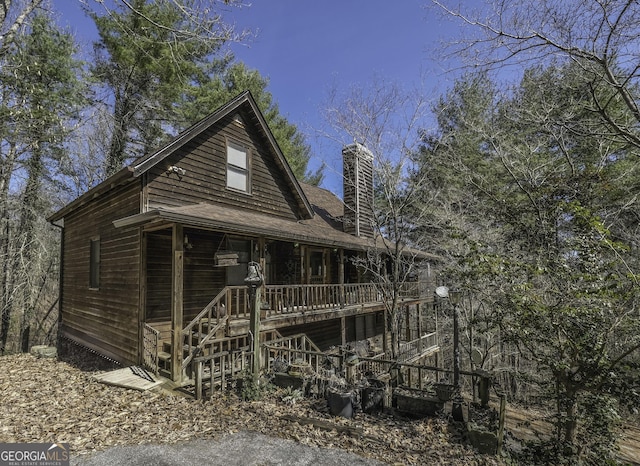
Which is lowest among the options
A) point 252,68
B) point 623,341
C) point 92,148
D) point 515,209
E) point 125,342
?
point 125,342

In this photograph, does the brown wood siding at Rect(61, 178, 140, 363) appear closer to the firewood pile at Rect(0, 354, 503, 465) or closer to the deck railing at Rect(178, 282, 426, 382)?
the deck railing at Rect(178, 282, 426, 382)

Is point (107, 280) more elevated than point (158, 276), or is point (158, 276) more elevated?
point (158, 276)

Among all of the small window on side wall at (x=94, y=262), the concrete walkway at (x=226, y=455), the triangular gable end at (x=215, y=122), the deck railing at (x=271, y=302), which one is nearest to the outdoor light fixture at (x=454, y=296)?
the concrete walkway at (x=226, y=455)

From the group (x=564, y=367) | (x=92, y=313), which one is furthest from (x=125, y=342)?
(x=564, y=367)

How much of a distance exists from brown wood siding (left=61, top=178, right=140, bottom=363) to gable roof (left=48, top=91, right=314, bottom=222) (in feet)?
1.17

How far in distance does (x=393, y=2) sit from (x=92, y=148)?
17.8m

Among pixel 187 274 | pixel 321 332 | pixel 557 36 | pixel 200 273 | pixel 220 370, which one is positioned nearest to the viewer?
pixel 557 36

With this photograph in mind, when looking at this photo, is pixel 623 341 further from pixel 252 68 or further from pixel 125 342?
pixel 252 68

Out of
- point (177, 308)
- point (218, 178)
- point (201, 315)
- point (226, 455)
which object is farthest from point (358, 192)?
point (226, 455)

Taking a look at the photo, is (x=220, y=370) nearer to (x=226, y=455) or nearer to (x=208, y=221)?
(x=226, y=455)

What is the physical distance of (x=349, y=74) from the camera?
12641 millimetres

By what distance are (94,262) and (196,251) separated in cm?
384

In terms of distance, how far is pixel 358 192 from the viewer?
51.1 ft

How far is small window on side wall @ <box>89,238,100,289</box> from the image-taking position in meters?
10.9
